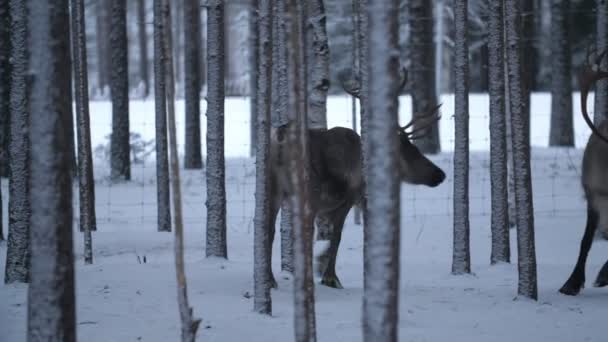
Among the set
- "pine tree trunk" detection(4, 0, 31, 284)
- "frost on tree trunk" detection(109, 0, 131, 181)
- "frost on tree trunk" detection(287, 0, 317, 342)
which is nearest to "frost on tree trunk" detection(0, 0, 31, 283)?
"pine tree trunk" detection(4, 0, 31, 284)

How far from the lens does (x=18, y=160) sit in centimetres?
593

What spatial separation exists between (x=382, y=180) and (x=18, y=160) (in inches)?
148

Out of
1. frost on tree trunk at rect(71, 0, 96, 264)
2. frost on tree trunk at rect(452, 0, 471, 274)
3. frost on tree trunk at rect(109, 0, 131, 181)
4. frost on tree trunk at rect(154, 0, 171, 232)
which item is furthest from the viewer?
frost on tree trunk at rect(109, 0, 131, 181)

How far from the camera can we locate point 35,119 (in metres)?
3.30

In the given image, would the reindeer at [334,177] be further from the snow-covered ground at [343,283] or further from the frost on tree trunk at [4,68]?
the frost on tree trunk at [4,68]

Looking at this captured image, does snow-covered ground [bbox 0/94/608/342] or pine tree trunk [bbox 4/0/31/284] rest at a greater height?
pine tree trunk [bbox 4/0/31/284]

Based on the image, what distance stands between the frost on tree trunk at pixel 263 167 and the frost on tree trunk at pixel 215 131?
1425 millimetres

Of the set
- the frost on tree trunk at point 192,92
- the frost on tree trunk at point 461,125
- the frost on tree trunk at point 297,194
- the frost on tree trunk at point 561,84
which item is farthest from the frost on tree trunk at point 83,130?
the frost on tree trunk at point 561,84

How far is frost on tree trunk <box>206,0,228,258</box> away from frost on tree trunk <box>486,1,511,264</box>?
2.42 metres

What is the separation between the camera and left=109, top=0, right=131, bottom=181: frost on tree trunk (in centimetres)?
1455

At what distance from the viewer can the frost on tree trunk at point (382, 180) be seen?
3.08 metres

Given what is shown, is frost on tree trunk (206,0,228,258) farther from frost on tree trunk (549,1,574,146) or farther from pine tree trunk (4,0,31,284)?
frost on tree trunk (549,1,574,146)

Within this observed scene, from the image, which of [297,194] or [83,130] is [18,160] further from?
[297,194]

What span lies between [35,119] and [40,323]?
87cm
